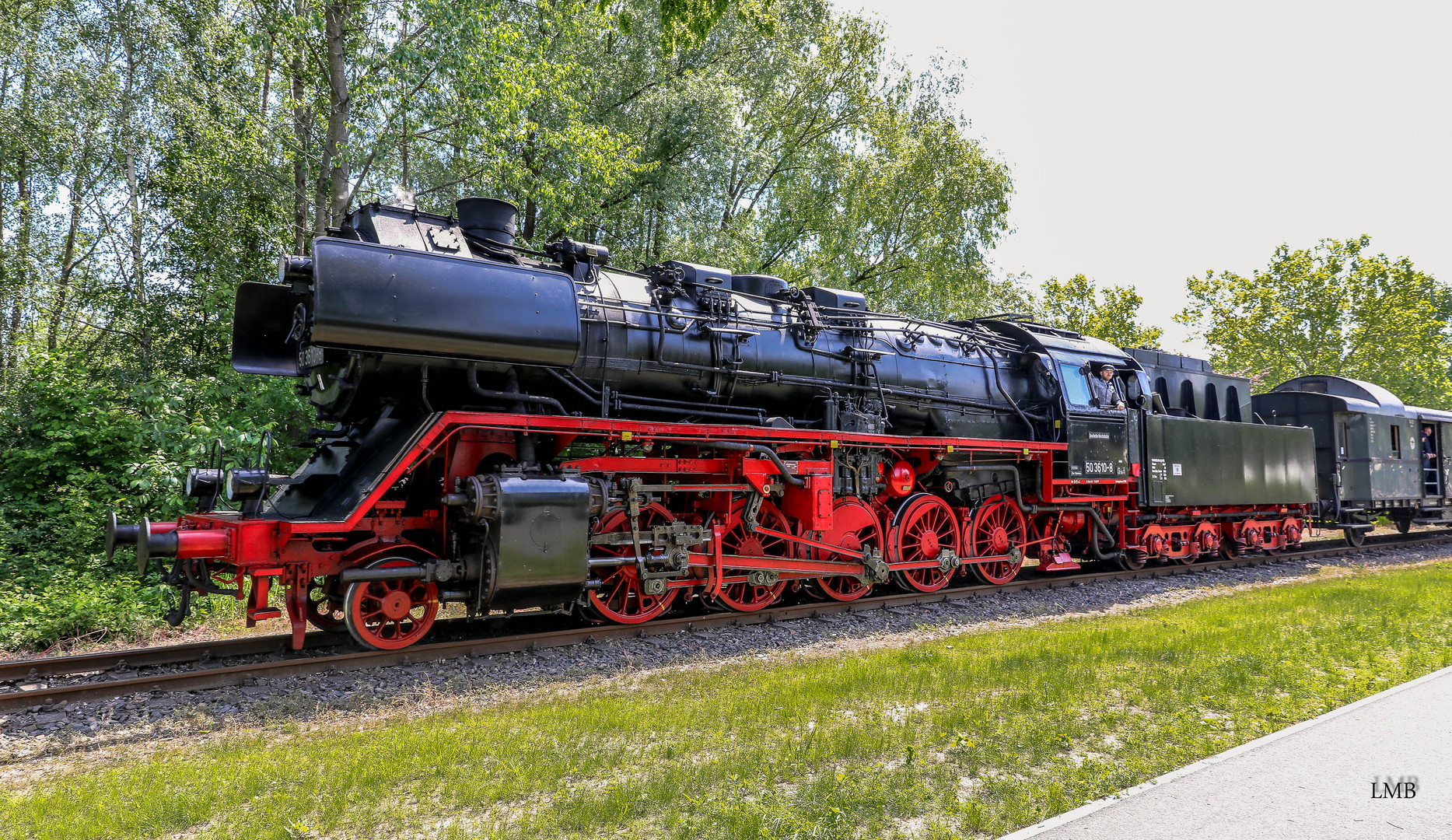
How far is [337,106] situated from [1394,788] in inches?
570

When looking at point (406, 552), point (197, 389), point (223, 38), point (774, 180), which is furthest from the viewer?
point (774, 180)

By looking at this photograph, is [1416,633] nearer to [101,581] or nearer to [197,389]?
[101,581]

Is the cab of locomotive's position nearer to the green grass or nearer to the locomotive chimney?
the green grass

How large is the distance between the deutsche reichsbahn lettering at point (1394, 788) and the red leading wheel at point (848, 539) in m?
5.61

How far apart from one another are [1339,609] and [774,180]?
1658cm

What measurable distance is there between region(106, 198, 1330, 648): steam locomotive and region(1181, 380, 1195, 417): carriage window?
3166 millimetres

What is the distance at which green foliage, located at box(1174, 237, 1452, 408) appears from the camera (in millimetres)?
27469

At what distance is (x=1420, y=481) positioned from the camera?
18078 millimetres

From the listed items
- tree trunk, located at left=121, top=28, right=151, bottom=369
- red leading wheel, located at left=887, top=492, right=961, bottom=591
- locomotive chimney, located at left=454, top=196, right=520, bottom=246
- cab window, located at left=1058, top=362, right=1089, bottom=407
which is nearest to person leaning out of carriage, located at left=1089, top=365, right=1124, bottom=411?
Answer: cab window, located at left=1058, top=362, right=1089, bottom=407

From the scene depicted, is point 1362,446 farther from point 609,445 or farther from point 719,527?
point 609,445

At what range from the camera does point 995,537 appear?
11.1 m

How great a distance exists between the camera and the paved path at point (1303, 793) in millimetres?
3262

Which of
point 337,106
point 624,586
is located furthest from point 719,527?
point 337,106

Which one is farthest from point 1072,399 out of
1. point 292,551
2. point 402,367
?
point 292,551
